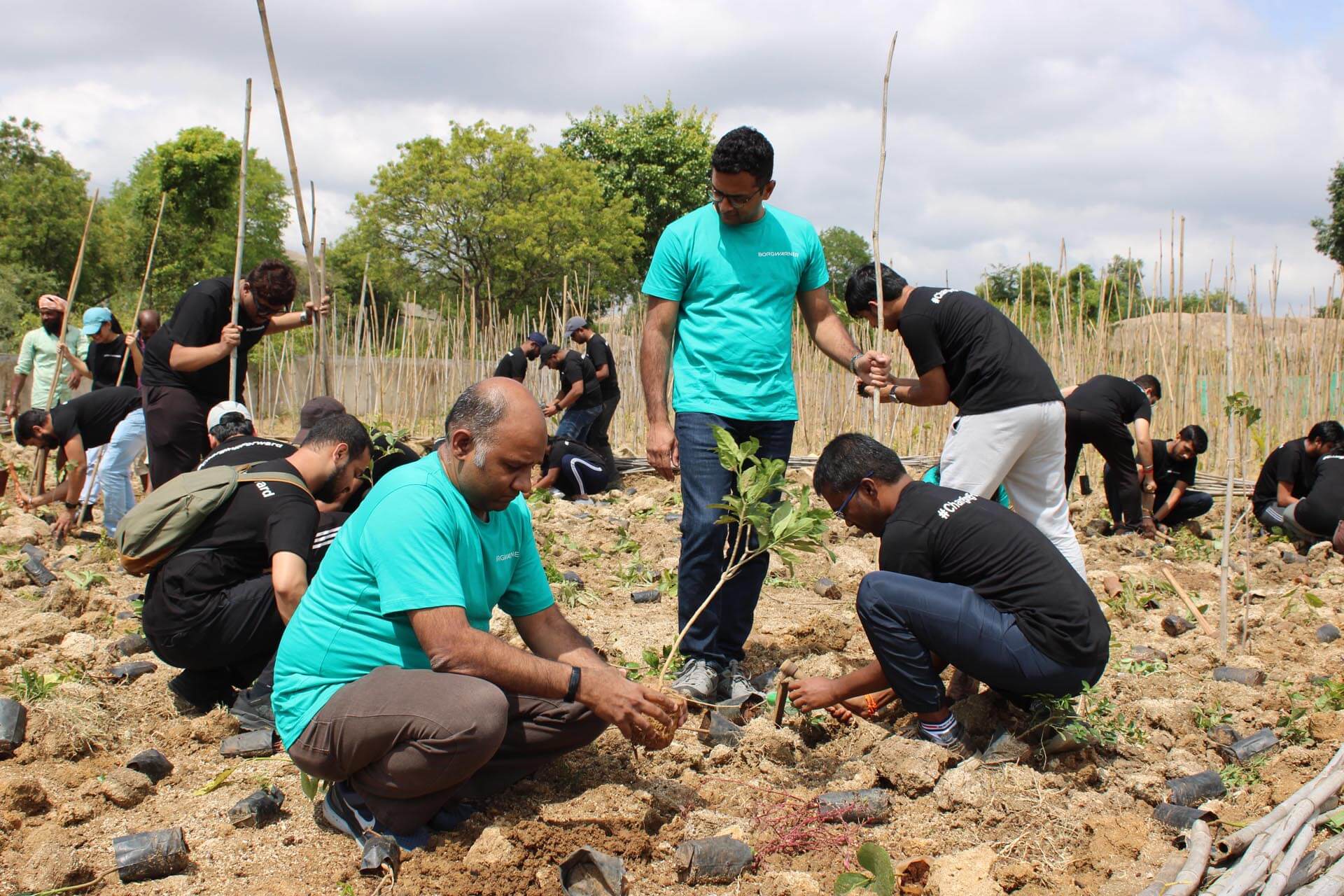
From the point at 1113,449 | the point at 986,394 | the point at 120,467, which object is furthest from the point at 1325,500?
the point at 120,467

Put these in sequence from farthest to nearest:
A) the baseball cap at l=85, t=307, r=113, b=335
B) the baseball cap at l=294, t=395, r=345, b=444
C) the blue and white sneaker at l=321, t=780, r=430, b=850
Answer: the baseball cap at l=85, t=307, r=113, b=335 → the baseball cap at l=294, t=395, r=345, b=444 → the blue and white sneaker at l=321, t=780, r=430, b=850

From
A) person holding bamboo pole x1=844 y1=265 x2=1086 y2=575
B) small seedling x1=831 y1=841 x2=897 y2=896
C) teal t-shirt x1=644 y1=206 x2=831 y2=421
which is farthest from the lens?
person holding bamboo pole x1=844 y1=265 x2=1086 y2=575

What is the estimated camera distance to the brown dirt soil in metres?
2.21

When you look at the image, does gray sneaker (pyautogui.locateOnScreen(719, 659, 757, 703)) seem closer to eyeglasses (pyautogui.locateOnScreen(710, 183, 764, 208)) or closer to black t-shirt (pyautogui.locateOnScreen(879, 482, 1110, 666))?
black t-shirt (pyautogui.locateOnScreen(879, 482, 1110, 666))

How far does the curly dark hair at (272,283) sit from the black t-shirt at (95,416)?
237cm

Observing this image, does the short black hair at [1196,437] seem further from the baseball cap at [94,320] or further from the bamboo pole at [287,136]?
the baseball cap at [94,320]

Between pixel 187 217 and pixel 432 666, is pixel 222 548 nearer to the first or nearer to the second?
pixel 432 666

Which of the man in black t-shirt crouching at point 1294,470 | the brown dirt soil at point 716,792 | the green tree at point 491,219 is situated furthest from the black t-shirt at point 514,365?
the green tree at point 491,219

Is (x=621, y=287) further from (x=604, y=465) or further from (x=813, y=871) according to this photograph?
(x=813, y=871)

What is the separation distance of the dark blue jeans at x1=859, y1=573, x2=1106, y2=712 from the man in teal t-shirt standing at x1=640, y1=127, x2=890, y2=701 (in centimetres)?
62

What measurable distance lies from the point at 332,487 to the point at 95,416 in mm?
3970

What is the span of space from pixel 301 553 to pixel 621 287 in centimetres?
2315

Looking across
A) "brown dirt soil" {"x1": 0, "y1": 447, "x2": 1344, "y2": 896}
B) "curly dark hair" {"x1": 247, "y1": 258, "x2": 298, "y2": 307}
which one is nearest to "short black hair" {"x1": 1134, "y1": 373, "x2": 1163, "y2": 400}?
"brown dirt soil" {"x1": 0, "y1": 447, "x2": 1344, "y2": 896}

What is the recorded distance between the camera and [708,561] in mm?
3338
